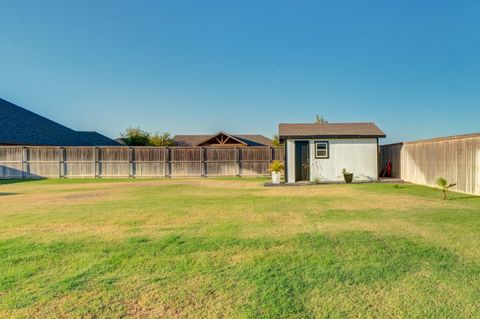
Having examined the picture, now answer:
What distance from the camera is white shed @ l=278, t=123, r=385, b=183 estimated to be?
617 inches

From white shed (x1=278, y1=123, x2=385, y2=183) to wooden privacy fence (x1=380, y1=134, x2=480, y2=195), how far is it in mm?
1669

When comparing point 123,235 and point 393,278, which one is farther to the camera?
point 123,235

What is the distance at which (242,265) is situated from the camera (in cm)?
365

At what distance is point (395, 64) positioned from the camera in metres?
18.7

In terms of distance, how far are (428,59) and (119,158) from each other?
22667 millimetres

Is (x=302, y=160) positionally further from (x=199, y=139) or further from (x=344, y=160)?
(x=199, y=139)

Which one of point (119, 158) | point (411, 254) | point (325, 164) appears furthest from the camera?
point (119, 158)

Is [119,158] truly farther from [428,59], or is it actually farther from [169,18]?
[428,59]

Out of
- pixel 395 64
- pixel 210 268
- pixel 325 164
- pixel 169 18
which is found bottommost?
pixel 210 268

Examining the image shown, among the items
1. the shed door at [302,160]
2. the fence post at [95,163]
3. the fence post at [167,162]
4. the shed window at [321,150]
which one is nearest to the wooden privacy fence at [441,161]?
the shed window at [321,150]

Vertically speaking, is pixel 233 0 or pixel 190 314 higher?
pixel 233 0

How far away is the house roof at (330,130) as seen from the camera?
51.1ft

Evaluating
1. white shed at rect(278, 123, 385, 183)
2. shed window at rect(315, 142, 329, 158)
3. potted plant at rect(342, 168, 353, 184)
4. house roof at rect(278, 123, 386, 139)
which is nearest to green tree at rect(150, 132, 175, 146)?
house roof at rect(278, 123, 386, 139)

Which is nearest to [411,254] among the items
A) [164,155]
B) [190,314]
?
[190,314]
